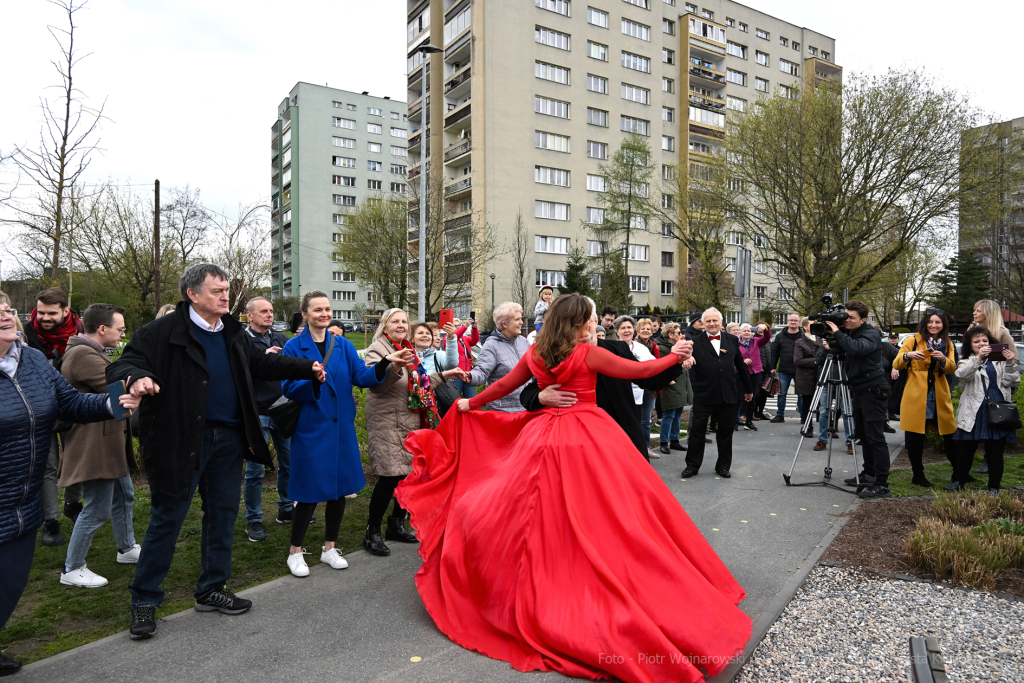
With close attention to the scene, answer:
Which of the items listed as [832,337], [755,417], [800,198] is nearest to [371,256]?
[800,198]

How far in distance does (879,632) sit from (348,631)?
330cm

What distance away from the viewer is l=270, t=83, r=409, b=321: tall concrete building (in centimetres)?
8094

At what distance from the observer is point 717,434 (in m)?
8.51

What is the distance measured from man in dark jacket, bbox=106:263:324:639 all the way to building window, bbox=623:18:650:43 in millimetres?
52501

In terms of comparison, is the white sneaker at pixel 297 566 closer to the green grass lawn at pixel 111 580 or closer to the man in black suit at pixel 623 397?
the green grass lawn at pixel 111 580

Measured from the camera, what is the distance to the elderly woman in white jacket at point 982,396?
7.09 meters

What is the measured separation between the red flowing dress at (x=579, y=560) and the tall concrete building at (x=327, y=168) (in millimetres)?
76884

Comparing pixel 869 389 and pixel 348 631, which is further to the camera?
pixel 869 389

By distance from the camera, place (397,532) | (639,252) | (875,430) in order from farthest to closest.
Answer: (639,252) < (875,430) < (397,532)

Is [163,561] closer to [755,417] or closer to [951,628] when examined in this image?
[951,628]

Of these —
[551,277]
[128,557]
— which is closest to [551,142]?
[551,277]

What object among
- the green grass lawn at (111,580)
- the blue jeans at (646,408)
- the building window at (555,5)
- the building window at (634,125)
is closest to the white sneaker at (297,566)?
the green grass lawn at (111,580)

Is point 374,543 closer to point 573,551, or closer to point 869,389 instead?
point 573,551

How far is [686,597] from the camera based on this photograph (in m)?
3.61
